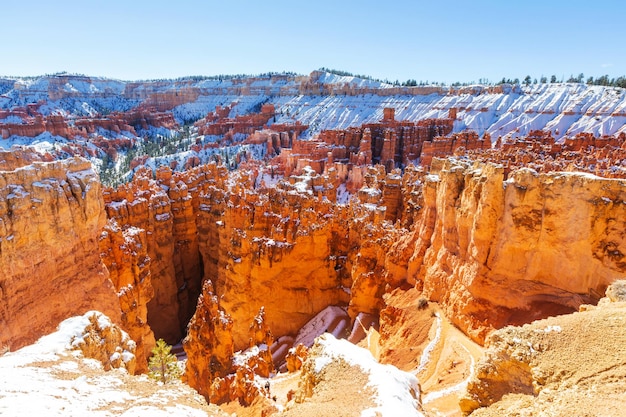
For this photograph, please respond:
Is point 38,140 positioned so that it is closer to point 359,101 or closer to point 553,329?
point 359,101

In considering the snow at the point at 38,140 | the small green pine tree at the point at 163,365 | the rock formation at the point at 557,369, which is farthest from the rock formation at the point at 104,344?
the snow at the point at 38,140

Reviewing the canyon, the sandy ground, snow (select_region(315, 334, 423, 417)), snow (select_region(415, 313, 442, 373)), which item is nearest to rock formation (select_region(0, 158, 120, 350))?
the canyon

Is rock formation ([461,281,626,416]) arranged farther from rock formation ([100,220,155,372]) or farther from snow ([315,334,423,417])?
rock formation ([100,220,155,372])

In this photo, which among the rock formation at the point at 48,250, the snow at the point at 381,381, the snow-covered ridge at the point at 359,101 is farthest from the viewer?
the snow-covered ridge at the point at 359,101

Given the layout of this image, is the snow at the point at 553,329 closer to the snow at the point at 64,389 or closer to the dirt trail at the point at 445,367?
the dirt trail at the point at 445,367

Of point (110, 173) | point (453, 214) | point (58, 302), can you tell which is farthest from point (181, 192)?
point (110, 173)

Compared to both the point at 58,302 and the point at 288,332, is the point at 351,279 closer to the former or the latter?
the point at 288,332
